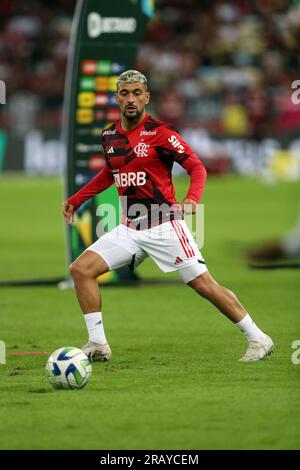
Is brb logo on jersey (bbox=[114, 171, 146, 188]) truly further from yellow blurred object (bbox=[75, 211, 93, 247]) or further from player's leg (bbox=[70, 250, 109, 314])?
yellow blurred object (bbox=[75, 211, 93, 247])

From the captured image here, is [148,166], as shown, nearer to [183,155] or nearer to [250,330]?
[183,155]

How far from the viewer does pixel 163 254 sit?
9.77 metres

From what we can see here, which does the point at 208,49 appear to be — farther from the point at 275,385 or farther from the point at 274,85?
the point at 275,385

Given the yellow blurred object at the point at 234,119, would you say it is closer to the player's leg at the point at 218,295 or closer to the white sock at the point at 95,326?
the white sock at the point at 95,326

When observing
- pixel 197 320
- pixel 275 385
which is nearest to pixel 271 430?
pixel 275 385

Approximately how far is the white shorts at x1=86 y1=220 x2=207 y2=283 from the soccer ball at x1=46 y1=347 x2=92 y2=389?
4.52ft

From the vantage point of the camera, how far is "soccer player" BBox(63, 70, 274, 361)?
9633 millimetres

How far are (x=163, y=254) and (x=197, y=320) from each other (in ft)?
10.3

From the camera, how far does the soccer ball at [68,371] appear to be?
28.2ft

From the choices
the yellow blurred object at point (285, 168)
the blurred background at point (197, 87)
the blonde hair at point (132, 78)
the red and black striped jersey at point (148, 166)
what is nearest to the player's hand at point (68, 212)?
the red and black striped jersey at point (148, 166)

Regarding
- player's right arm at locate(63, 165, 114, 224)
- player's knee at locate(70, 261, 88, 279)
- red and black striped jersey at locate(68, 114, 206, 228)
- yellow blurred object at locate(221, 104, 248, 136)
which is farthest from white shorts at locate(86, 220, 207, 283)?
yellow blurred object at locate(221, 104, 248, 136)

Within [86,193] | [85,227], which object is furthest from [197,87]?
[86,193]

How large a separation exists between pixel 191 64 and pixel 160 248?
116 feet

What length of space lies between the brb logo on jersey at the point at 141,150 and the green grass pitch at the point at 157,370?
1.63 metres
